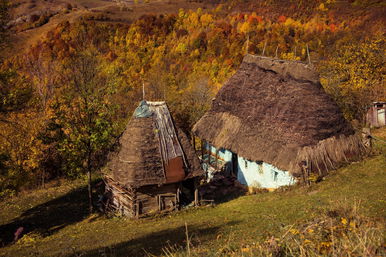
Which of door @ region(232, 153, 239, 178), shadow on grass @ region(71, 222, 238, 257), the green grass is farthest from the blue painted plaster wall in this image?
shadow on grass @ region(71, 222, 238, 257)

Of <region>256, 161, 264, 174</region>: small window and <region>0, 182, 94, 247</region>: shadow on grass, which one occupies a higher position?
<region>256, 161, 264, 174</region>: small window

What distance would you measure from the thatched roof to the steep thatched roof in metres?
5.61

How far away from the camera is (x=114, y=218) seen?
21.4 metres

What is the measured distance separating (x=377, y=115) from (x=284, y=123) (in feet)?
55.1

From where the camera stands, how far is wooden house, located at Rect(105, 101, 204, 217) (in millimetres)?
20438

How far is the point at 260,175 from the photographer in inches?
976

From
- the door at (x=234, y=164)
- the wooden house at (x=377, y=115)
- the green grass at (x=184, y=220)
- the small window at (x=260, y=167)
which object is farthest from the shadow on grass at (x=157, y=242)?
the wooden house at (x=377, y=115)

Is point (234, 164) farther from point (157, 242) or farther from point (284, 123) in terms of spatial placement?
point (157, 242)

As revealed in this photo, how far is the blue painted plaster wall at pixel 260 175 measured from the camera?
75.0ft

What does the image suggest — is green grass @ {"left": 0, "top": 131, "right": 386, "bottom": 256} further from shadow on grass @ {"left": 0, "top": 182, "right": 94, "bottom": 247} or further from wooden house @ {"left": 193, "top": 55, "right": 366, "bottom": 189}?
wooden house @ {"left": 193, "top": 55, "right": 366, "bottom": 189}

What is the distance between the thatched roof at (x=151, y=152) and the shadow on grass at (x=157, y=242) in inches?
171

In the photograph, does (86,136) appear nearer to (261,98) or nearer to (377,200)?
(261,98)

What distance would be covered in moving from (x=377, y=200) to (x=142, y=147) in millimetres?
13052

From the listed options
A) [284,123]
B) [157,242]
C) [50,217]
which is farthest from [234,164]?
[50,217]
